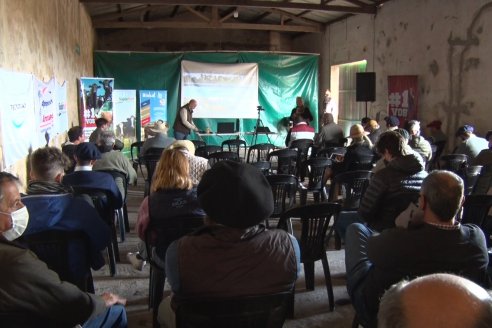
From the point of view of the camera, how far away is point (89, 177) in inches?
142

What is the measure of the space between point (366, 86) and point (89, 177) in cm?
735

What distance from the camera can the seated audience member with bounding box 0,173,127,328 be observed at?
5.20 ft

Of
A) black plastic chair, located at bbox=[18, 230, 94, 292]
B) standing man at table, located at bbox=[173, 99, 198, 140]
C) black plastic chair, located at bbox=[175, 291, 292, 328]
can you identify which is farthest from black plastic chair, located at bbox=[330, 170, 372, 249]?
standing man at table, located at bbox=[173, 99, 198, 140]

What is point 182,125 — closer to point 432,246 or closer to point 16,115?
point 16,115

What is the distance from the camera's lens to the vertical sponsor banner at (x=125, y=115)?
Answer: 1059 cm

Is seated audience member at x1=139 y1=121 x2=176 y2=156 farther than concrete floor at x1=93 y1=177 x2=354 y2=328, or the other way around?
seated audience member at x1=139 y1=121 x2=176 y2=156

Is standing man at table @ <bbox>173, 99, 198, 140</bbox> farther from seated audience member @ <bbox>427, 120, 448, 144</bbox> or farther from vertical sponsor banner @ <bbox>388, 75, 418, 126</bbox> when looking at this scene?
seated audience member @ <bbox>427, 120, 448, 144</bbox>

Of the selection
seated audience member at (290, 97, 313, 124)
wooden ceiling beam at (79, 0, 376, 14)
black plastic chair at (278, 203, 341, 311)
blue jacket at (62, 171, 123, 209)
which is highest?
wooden ceiling beam at (79, 0, 376, 14)

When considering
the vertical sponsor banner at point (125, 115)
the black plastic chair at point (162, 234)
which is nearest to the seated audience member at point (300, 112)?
the vertical sponsor banner at point (125, 115)

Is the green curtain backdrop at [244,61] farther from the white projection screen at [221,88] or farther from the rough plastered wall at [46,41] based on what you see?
the rough plastered wall at [46,41]

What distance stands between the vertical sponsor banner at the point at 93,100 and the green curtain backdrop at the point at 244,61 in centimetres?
214

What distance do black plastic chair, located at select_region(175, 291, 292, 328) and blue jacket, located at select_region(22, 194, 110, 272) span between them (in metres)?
0.96

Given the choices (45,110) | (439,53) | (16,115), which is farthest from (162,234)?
(439,53)

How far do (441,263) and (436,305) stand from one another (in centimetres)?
117
